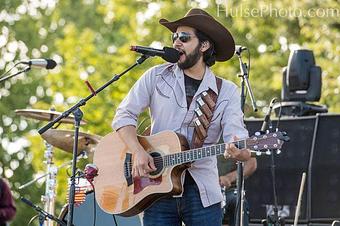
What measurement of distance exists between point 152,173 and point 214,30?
122 cm

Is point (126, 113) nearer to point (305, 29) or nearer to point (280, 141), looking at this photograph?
point (280, 141)

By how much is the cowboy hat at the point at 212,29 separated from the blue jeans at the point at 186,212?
1.13m

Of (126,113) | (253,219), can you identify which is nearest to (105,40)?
(253,219)

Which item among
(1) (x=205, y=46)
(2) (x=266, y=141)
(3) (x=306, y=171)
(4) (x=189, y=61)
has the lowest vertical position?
(3) (x=306, y=171)

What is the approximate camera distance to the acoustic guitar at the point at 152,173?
7.48m

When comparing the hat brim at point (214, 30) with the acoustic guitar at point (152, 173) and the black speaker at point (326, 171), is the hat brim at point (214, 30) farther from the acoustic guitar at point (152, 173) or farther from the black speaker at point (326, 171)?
the black speaker at point (326, 171)

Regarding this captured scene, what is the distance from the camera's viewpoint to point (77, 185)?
9648 mm

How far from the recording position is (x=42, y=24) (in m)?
34.8

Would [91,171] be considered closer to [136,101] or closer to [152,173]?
[152,173]

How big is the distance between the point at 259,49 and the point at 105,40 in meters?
8.14

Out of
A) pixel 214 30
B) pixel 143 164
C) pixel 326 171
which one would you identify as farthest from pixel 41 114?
pixel 214 30

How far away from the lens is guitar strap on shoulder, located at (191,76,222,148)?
771cm

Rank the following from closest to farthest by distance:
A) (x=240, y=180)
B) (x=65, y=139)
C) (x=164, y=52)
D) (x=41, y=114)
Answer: (x=164, y=52) < (x=240, y=180) < (x=65, y=139) < (x=41, y=114)

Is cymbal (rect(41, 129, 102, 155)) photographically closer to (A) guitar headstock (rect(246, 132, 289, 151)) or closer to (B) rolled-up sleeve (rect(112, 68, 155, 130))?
(B) rolled-up sleeve (rect(112, 68, 155, 130))
